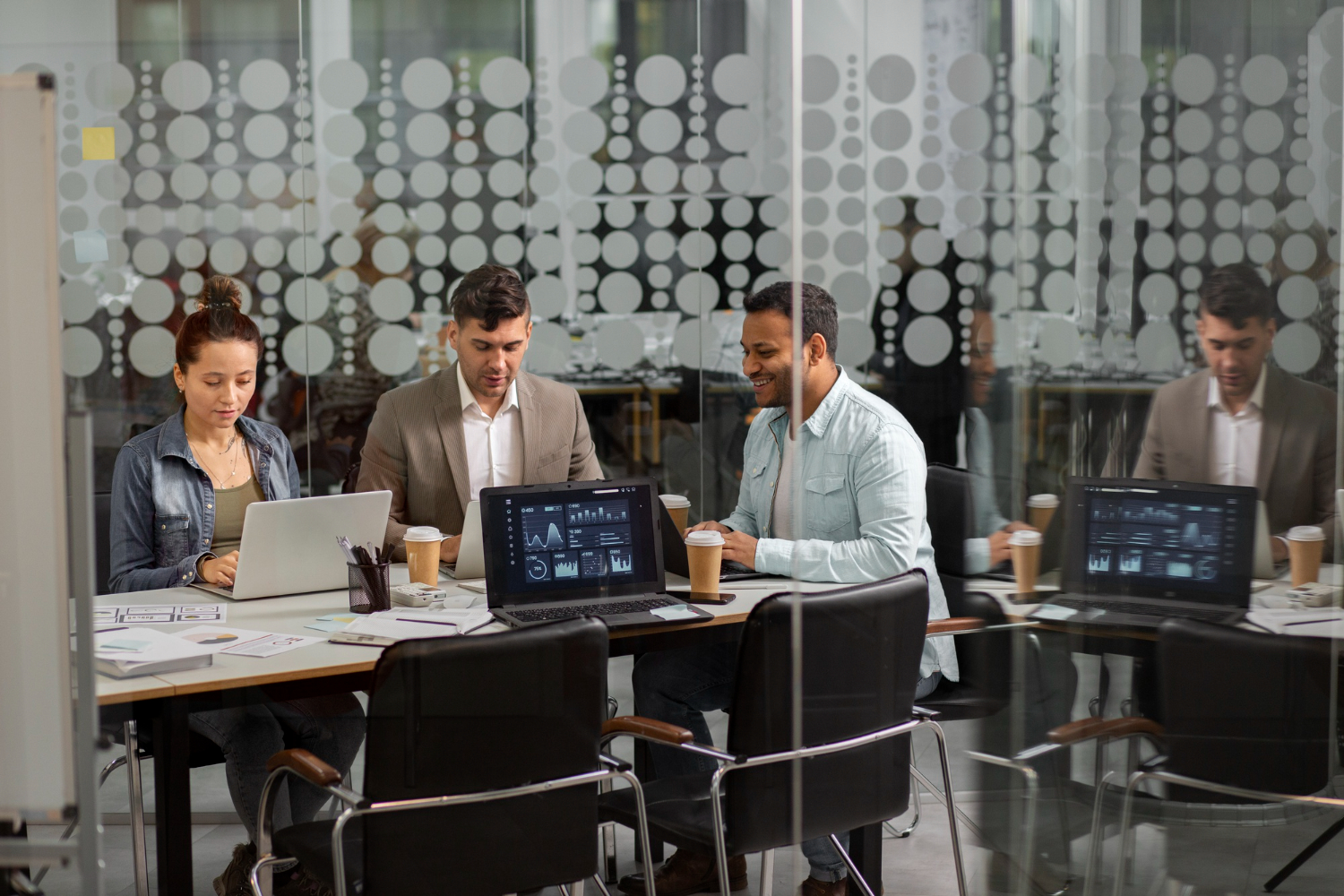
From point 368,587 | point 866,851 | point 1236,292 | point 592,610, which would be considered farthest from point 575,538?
point 1236,292

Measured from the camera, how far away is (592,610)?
2.65 meters

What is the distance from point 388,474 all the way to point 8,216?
1742 mm

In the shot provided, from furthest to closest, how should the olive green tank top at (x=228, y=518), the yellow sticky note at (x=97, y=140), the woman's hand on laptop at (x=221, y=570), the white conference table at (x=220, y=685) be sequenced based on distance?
the yellow sticky note at (x=97, y=140) → the olive green tank top at (x=228, y=518) → the woman's hand on laptop at (x=221, y=570) → the white conference table at (x=220, y=685)

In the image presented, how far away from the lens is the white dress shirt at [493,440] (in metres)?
3.33

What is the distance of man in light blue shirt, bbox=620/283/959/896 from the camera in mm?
2439

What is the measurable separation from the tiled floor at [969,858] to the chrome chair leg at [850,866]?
0.08 m

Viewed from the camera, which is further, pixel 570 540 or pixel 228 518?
pixel 228 518

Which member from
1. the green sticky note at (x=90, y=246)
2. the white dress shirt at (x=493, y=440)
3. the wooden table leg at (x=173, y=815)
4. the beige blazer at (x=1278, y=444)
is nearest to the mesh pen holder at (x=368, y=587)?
the wooden table leg at (x=173, y=815)

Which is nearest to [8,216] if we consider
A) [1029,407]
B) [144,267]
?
[1029,407]

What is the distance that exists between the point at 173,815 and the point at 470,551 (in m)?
0.92

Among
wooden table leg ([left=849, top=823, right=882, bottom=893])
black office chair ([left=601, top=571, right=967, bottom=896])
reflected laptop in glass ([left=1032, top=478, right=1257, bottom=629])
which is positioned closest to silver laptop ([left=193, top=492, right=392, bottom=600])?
black office chair ([left=601, top=571, right=967, bottom=896])

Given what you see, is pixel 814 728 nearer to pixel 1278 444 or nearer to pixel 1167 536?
pixel 1167 536

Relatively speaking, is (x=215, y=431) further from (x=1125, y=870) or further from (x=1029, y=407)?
(x=1125, y=870)

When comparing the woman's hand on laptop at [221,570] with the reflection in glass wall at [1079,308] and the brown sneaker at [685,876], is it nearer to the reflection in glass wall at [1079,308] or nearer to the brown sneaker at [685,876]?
the brown sneaker at [685,876]
